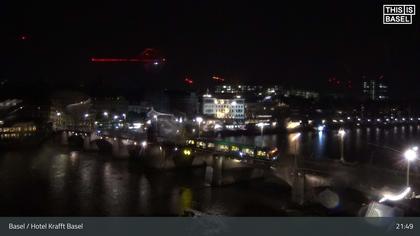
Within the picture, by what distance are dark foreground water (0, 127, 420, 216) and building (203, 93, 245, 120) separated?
37.5 ft

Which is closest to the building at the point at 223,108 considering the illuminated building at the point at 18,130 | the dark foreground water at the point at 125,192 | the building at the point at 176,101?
the building at the point at 176,101

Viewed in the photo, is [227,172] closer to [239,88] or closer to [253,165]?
[253,165]

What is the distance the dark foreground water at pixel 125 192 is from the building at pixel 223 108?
11.4 m

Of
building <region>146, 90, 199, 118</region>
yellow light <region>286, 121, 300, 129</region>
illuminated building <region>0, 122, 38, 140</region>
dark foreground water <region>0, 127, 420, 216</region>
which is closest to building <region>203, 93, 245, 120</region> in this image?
building <region>146, 90, 199, 118</region>

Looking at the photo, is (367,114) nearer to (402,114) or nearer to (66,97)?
(402,114)

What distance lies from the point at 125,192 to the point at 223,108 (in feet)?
50.2

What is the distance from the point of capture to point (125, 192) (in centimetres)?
686

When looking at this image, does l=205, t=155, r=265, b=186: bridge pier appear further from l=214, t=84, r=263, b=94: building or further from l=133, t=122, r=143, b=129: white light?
l=214, t=84, r=263, b=94: building

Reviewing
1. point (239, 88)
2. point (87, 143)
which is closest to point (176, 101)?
point (87, 143)

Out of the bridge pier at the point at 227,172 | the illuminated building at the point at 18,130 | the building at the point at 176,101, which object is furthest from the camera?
the building at the point at 176,101

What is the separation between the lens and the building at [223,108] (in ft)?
70.5

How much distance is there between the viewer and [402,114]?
2828cm

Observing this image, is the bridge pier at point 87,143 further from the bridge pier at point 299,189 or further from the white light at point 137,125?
the bridge pier at point 299,189

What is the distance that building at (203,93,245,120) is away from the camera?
2148 cm
